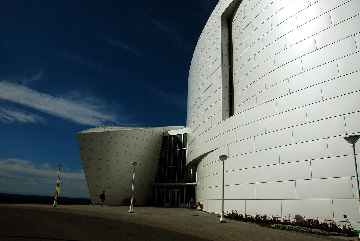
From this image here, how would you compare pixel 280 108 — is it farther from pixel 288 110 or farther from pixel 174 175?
pixel 174 175

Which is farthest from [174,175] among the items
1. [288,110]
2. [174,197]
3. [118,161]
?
[288,110]

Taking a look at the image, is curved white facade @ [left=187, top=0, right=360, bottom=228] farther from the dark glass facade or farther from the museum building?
the dark glass facade

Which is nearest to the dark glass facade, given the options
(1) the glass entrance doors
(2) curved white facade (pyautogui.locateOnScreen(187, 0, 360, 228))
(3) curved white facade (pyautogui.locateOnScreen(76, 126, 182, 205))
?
(1) the glass entrance doors

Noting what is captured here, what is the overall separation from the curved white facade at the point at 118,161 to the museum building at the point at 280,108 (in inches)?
507

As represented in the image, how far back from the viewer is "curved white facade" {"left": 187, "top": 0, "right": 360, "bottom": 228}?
571 inches

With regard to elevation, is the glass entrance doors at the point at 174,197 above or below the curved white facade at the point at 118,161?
below

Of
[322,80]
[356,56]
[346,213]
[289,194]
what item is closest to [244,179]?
[289,194]

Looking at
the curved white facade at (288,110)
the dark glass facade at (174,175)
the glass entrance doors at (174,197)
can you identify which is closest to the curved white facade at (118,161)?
the dark glass facade at (174,175)

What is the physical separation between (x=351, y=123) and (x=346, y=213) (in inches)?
186

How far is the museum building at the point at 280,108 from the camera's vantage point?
14.5 metres

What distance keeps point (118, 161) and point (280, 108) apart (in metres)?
26.0

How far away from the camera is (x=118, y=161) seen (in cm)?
3741

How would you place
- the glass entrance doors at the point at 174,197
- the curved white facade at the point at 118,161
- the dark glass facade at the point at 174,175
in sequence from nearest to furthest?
the curved white facade at the point at 118,161
the dark glass facade at the point at 174,175
the glass entrance doors at the point at 174,197

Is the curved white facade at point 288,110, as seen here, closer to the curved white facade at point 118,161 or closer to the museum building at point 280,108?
the museum building at point 280,108
